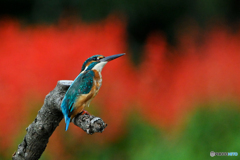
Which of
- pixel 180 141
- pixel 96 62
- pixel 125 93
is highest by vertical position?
pixel 96 62

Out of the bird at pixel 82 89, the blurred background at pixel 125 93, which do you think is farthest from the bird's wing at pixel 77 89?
the blurred background at pixel 125 93

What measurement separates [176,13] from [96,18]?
1.77ft

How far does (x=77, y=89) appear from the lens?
68 centimetres

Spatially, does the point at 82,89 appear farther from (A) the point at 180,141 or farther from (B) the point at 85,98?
(A) the point at 180,141

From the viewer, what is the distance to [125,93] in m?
1.31

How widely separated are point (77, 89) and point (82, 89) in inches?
0.7

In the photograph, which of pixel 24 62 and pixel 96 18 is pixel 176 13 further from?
pixel 24 62

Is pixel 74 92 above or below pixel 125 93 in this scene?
above

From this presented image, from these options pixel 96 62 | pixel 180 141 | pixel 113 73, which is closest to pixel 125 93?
pixel 113 73

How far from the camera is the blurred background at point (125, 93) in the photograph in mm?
1258

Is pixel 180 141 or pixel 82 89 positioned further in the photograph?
pixel 180 141

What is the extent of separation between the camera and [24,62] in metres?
1.38

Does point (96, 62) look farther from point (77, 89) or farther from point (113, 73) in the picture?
point (113, 73)

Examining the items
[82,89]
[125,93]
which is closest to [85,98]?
[82,89]
